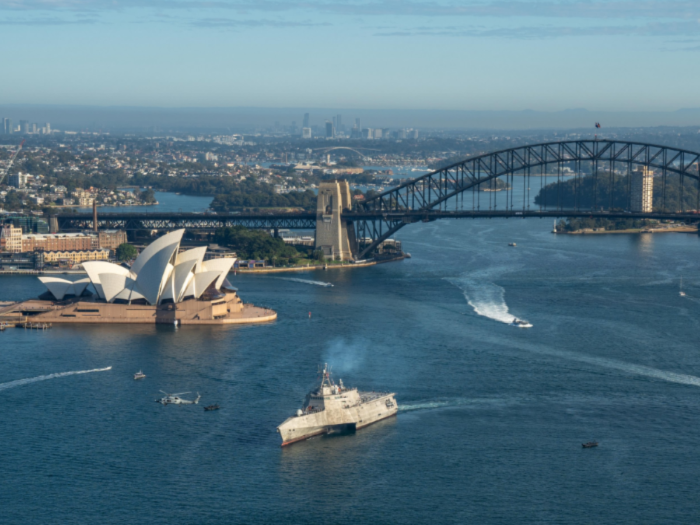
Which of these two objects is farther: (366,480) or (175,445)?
A: (175,445)

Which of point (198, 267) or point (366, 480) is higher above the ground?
point (198, 267)

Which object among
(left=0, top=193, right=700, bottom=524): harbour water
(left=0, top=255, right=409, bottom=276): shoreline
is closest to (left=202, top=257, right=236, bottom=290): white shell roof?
(left=0, top=193, right=700, bottom=524): harbour water

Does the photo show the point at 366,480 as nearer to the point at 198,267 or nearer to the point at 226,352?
the point at 226,352

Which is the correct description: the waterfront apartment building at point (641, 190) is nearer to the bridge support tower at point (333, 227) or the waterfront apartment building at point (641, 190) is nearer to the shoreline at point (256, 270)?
the bridge support tower at point (333, 227)

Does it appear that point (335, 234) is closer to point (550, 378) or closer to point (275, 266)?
point (275, 266)

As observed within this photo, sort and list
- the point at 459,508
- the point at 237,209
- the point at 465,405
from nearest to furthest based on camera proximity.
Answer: the point at 459,508 < the point at 465,405 < the point at 237,209

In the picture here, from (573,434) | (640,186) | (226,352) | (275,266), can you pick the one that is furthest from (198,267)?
(640,186)

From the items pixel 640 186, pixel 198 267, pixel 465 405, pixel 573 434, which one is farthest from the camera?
pixel 640 186
